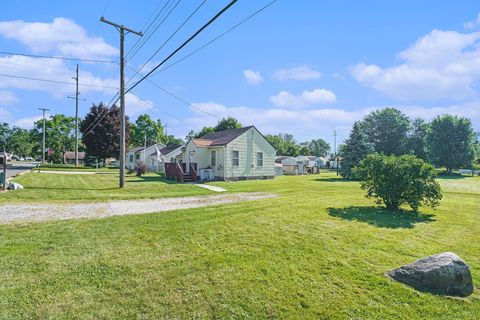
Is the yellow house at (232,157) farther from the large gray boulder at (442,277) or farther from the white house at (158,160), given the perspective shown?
the large gray boulder at (442,277)

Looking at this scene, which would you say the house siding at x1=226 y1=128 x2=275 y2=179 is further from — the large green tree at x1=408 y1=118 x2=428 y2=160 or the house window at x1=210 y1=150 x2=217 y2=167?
the large green tree at x1=408 y1=118 x2=428 y2=160

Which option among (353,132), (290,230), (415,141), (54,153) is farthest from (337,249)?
(54,153)

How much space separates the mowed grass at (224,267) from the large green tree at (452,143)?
51.5 metres

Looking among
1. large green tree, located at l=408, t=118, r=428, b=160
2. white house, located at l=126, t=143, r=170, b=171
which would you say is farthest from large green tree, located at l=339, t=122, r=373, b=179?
large green tree, located at l=408, t=118, r=428, b=160

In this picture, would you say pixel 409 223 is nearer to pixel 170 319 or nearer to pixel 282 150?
pixel 170 319

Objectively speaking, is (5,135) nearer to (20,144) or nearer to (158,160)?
(20,144)

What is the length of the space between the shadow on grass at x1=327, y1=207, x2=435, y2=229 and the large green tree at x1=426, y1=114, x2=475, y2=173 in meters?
50.5

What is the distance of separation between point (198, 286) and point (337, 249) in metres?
2.95

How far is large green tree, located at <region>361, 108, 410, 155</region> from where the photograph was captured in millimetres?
62375

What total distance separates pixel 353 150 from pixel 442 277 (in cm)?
3080

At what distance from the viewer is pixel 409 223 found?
7922 millimetres

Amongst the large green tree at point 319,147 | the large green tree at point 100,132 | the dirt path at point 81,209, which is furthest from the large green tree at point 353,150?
the large green tree at point 319,147

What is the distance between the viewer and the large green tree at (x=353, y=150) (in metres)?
32.4

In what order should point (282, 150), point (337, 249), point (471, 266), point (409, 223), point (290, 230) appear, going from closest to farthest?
point (471, 266) → point (337, 249) → point (290, 230) → point (409, 223) → point (282, 150)
